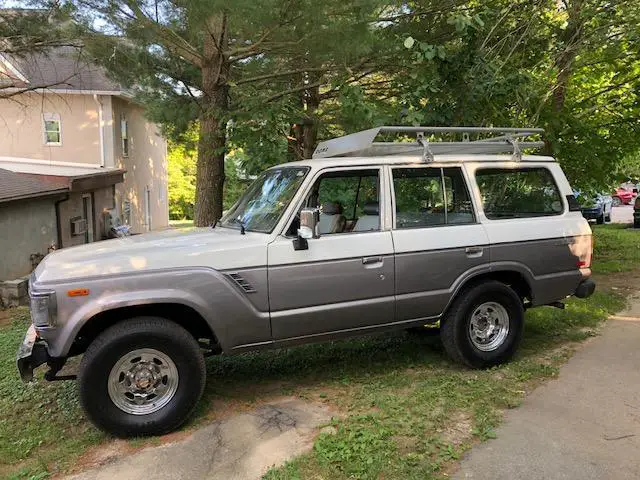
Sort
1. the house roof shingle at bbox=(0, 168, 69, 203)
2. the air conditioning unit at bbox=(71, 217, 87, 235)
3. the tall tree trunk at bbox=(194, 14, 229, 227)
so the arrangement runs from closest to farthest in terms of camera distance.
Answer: the tall tree trunk at bbox=(194, 14, 229, 227) → the house roof shingle at bbox=(0, 168, 69, 203) → the air conditioning unit at bbox=(71, 217, 87, 235)

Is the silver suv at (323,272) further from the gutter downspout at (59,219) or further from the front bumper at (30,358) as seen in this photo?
the gutter downspout at (59,219)

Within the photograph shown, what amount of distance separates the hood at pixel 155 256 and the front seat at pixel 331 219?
59 cm

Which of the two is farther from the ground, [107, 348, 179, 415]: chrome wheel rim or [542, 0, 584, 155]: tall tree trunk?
[542, 0, 584, 155]: tall tree trunk

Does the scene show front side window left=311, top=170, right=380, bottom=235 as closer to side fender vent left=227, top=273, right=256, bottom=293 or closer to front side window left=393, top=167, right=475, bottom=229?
front side window left=393, top=167, right=475, bottom=229

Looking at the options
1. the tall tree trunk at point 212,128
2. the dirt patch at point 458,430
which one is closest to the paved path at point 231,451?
the dirt patch at point 458,430

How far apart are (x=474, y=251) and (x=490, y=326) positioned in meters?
0.80

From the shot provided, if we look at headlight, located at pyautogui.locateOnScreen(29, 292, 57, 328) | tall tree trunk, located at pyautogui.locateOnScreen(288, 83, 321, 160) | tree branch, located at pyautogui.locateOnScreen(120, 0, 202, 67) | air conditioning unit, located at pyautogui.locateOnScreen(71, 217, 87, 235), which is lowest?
headlight, located at pyautogui.locateOnScreen(29, 292, 57, 328)

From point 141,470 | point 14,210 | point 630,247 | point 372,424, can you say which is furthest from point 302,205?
point 630,247

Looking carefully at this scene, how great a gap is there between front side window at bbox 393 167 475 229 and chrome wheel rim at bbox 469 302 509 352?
0.88 metres

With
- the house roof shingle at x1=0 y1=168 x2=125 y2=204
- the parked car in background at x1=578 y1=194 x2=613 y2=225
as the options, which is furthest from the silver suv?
the parked car in background at x1=578 y1=194 x2=613 y2=225

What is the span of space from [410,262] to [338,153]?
135 cm

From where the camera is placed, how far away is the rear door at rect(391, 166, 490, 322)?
498cm

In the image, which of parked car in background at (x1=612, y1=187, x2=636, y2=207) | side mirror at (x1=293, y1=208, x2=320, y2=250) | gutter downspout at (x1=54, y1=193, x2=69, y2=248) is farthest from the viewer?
parked car in background at (x1=612, y1=187, x2=636, y2=207)

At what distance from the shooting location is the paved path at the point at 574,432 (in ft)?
→ 11.3
